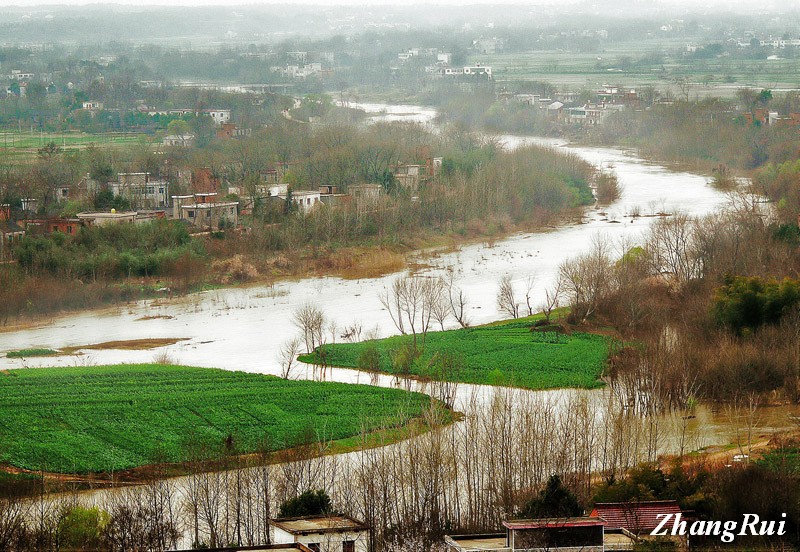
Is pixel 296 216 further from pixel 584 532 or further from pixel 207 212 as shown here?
pixel 584 532

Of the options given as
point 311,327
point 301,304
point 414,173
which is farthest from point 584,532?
point 414,173

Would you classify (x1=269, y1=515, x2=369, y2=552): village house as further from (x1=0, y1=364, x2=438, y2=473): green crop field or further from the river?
the river

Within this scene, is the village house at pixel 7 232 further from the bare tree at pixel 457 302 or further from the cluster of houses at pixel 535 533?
the cluster of houses at pixel 535 533

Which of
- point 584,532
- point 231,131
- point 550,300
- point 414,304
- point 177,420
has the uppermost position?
point 584,532

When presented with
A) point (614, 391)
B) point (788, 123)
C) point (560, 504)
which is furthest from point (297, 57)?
point (560, 504)

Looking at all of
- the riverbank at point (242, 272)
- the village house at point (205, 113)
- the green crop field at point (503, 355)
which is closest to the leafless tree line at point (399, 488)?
the green crop field at point (503, 355)

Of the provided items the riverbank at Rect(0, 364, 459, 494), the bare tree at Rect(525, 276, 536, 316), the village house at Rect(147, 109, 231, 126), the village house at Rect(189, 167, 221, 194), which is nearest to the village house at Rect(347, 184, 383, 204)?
the village house at Rect(189, 167, 221, 194)
